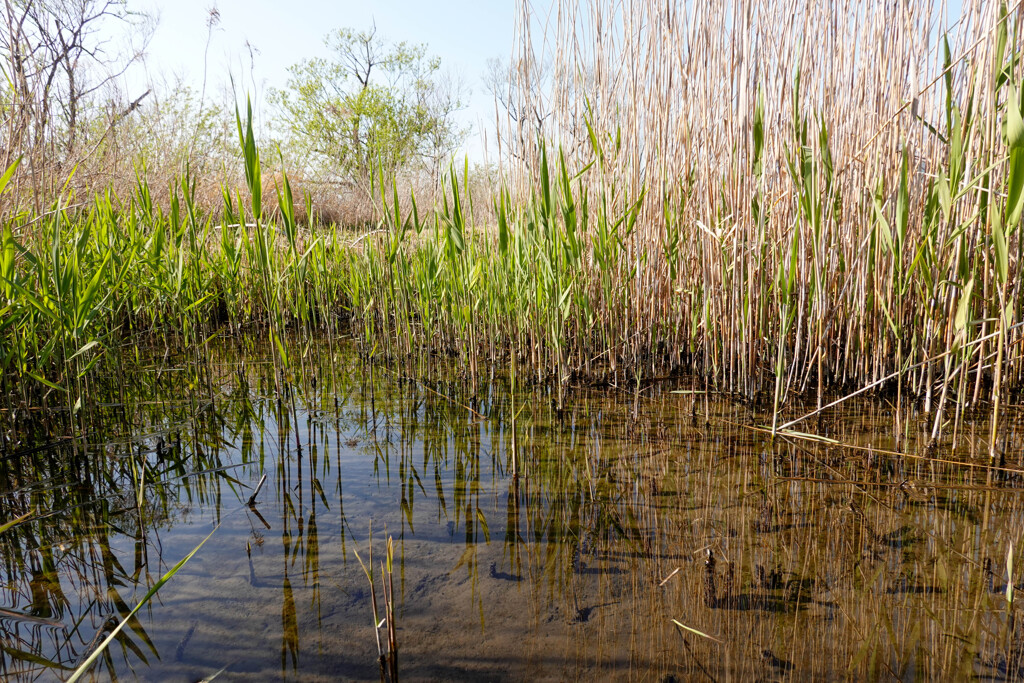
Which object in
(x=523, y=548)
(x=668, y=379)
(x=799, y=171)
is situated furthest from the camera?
(x=668, y=379)

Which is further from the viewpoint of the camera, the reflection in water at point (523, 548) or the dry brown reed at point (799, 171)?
the dry brown reed at point (799, 171)

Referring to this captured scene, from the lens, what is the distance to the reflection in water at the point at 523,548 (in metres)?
0.94

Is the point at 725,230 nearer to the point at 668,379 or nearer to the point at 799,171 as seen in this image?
the point at 799,171

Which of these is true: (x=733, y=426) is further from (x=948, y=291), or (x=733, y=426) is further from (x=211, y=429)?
(x=211, y=429)

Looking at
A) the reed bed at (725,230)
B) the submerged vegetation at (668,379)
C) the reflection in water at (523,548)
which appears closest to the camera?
the reflection in water at (523,548)

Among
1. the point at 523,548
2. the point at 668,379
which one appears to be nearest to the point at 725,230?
the point at 668,379

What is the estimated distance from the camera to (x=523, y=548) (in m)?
1.29

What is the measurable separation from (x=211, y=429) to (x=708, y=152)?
2.26 meters

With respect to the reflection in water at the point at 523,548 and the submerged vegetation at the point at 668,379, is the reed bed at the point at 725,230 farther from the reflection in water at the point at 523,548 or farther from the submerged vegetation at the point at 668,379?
the reflection in water at the point at 523,548

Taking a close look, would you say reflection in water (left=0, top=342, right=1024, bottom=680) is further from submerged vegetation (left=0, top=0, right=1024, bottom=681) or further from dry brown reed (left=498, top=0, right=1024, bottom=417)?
dry brown reed (left=498, top=0, right=1024, bottom=417)

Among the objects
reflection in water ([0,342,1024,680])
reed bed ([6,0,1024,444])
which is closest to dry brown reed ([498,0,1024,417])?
reed bed ([6,0,1024,444])

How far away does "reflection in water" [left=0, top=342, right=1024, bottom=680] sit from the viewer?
0.94 m

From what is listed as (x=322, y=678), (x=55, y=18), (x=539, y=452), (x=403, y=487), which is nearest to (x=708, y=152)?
(x=539, y=452)

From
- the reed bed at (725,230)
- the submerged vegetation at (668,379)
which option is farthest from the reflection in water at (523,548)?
the reed bed at (725,230)
